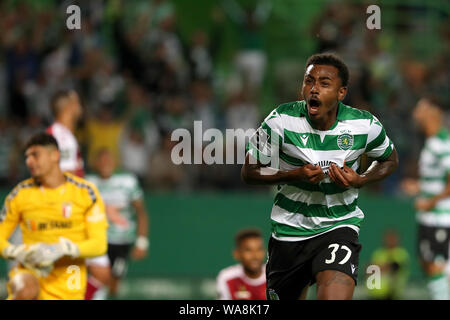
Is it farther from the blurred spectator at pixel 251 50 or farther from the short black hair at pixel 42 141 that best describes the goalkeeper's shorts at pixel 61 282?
the blurred spectator at pixel 251 50

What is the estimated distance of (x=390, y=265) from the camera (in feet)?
43.2

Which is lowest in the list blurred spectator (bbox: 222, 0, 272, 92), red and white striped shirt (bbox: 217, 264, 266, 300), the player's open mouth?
red and white striped shirt (bbox: 217, 264, 266, 300)

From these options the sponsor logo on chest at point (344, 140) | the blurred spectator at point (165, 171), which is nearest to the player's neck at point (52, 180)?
the sponsor logo on chest at point (344, 140)

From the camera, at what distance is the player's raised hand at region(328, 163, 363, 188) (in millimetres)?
5656

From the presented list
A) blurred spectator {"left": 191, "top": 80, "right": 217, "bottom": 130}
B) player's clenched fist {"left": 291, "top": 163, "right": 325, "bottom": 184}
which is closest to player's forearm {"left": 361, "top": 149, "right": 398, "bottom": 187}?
player's clenched fist {"left": 291, "top": 163, "right": 325, "bottom": 184}

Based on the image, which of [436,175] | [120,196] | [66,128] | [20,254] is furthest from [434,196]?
[20,254]

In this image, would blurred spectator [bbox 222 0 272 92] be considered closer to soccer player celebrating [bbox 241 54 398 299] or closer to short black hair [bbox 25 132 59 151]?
short black hair [bbox 25 132 59 151]

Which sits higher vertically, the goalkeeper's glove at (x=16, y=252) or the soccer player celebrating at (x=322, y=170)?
the soccer player celebrating at (x=322, y=170)

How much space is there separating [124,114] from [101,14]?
7.22 feet

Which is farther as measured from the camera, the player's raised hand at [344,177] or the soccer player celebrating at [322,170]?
the soccer player celebrating at [322,170]

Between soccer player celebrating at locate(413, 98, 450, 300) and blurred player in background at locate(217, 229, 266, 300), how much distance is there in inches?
126

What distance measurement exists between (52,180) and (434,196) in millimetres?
5299

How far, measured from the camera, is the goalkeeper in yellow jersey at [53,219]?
693 centimetres

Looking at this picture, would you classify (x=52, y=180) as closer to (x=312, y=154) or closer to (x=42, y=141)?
(x=42, y=141)
